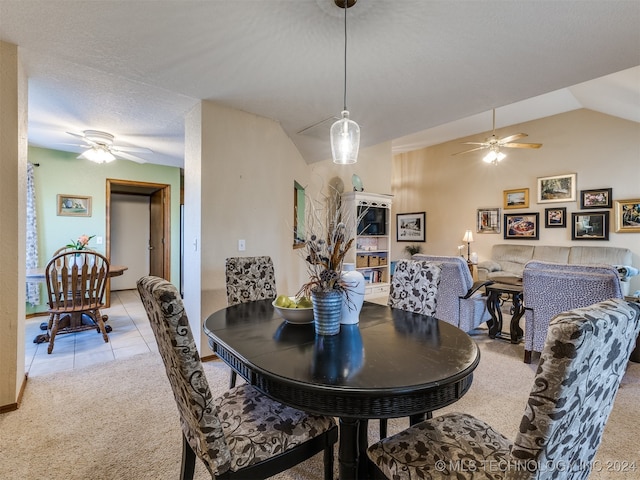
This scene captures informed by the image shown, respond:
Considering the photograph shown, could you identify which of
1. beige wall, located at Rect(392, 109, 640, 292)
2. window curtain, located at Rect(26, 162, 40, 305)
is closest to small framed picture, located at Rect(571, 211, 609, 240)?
beige wall, located at Rect(392, 109, 640, 292)

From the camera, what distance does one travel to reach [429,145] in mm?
7879

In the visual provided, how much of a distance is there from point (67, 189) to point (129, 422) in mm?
4195

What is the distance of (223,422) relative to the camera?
4.00 ft

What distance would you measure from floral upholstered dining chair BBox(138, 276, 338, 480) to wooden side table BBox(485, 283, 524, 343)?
113 inches

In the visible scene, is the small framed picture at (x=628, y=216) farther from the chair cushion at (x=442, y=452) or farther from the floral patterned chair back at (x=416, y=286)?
the chair cushion at (x=442, y=452)

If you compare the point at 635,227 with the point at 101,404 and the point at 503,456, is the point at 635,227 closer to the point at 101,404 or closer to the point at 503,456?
the point at 503,456

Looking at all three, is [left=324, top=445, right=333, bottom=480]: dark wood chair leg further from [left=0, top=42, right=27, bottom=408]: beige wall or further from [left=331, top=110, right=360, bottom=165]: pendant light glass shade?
[left=0, top=42, right=27, bottom=408]: beige wall

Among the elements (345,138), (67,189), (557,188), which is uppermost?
(557,188)

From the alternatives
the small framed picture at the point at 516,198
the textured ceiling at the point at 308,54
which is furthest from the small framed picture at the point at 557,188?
the textured ceiling at the point at 308,54

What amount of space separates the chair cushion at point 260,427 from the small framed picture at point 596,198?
6579mm

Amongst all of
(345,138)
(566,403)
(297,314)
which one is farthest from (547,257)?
(566,403)

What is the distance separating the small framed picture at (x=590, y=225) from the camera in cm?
538

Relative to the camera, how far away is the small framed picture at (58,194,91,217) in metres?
4.59

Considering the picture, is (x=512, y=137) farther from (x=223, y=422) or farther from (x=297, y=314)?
(x=223, y=422)
